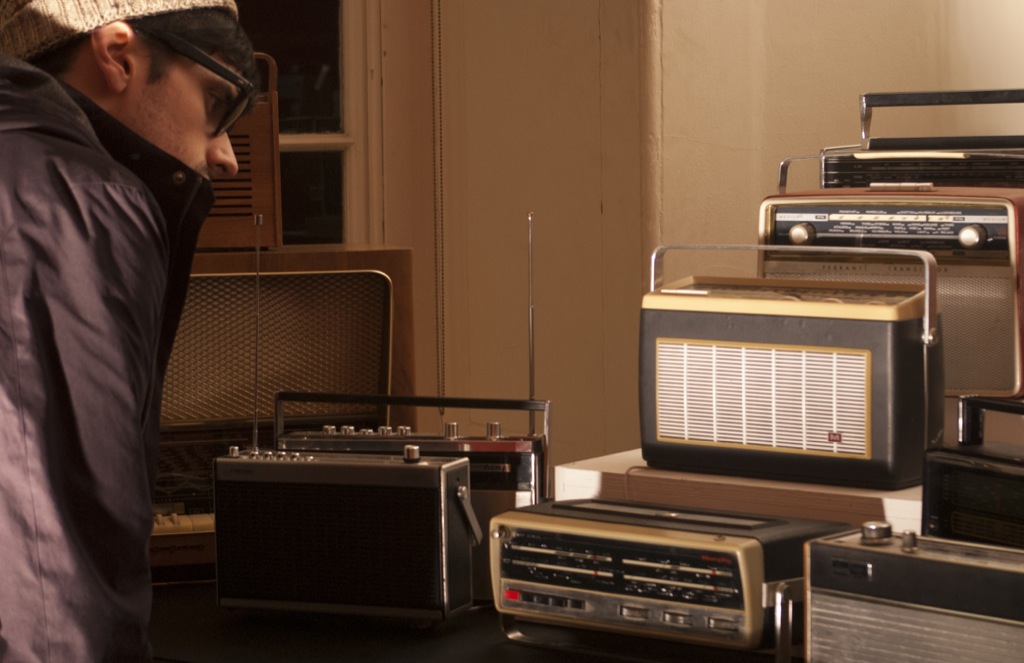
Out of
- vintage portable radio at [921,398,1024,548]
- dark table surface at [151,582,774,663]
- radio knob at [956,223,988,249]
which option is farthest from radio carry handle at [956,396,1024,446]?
radio knob at [956,223,988,249]

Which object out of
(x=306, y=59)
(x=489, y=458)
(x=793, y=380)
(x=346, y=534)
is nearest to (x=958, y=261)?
(x=793, y=380)

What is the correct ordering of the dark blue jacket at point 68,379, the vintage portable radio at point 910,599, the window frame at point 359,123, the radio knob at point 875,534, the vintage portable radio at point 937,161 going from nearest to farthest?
1. the dark blue jacket at point 68,379
2. the vintage portable radio at point 910,599
3. the radio knob at point 875,534
4. the vintage portable radio at point 937,161
5. the window frame at point 359,123

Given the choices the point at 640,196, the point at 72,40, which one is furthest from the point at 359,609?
the point at 640,196

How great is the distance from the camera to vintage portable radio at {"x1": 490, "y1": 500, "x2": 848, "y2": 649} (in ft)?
3.88

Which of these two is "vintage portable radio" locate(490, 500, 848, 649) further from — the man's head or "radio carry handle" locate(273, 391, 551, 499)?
the man's head

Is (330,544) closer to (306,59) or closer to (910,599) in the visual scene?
(910,599)

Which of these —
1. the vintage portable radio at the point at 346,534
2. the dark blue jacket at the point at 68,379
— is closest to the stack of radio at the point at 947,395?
the vintage portable radio at the point at 346,534

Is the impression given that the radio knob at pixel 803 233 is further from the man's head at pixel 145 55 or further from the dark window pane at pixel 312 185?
the dark window pane at pixel 312 185

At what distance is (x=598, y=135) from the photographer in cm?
260

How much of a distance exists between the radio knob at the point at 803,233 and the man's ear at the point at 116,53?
34.5 inches

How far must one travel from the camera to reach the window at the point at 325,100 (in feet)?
9.11

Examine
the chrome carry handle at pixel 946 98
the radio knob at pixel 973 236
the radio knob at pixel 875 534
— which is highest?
the chrome carry handle at pixel 946 98

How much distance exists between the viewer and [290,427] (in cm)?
189

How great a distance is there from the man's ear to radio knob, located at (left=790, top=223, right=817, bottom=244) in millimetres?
876
